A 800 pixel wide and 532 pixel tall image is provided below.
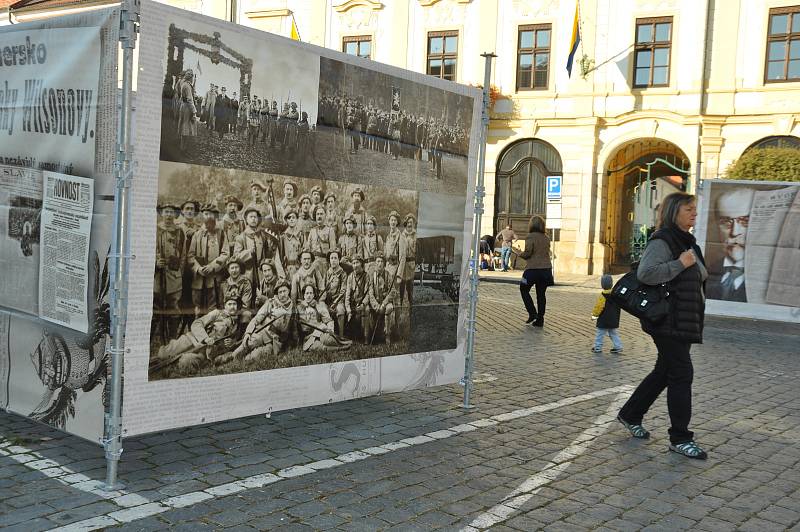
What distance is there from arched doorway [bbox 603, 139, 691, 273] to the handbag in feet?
66.6

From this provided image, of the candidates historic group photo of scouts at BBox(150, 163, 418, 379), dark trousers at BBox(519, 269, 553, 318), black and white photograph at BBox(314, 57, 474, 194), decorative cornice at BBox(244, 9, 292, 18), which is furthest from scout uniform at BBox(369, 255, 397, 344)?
decorative cornice at BBox(244, 9, 292, 18)

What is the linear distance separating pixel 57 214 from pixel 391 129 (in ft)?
7.64

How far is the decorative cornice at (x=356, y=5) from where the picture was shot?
3023cm

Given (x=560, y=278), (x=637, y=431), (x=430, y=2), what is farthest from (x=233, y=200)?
(x=430, y=2)

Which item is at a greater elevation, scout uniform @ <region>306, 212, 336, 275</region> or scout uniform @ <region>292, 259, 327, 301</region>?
scout uniform @ <region>306, 212, 336, 275</region>

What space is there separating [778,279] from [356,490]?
10004mm

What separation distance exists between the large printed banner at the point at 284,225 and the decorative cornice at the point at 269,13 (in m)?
26.1

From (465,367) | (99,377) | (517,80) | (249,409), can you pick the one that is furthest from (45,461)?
(517,80)

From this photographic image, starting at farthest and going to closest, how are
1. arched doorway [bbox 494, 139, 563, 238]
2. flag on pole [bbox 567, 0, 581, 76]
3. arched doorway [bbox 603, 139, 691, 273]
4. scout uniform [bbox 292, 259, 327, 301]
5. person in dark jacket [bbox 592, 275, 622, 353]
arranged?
1. arched doorway [bbox 494, 139, 563, 238]
2. arched doorway [bbox 603, 139, 691, 273]
3. flag on pole [bbox 567, 0, 581, 76]
4. person in dark jacket [bbox 592, 275, 622, 353]
5. scout uniform [bbox 292, 259, 327, 301]

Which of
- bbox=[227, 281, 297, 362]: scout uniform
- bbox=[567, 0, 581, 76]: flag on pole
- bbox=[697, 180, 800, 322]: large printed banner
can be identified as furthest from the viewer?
bbox=[567, 0, 581, 76]: flag on pole

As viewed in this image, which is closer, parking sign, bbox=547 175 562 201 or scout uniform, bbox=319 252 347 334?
scout uniform, bbox=319 252 347 334

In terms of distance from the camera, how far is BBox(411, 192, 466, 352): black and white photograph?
6.55 metres

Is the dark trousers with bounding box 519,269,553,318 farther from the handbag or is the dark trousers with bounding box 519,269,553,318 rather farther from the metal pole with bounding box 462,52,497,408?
the handbag

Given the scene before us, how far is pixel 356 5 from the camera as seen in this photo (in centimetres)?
3052
